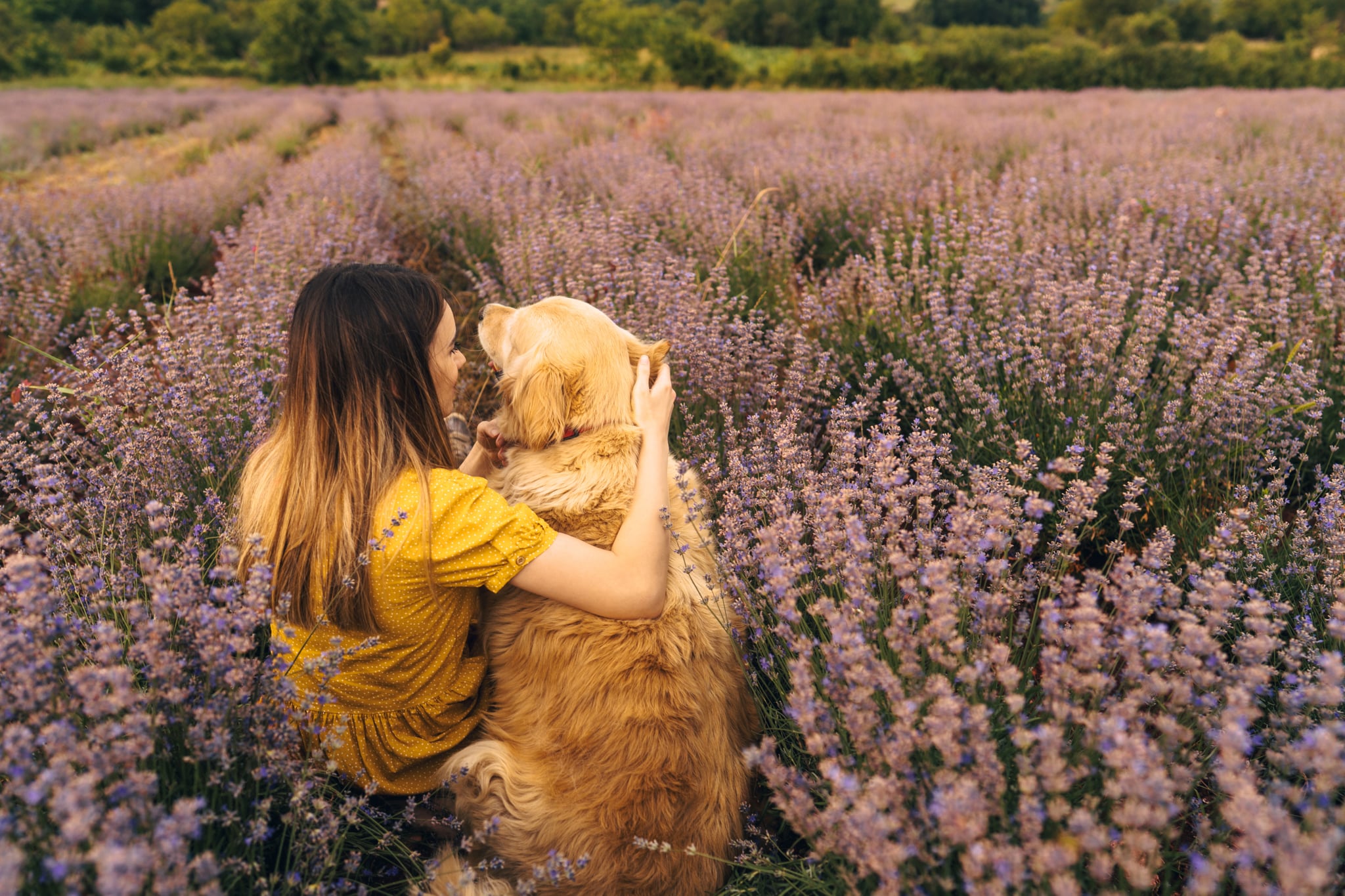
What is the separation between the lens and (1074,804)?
1.36m

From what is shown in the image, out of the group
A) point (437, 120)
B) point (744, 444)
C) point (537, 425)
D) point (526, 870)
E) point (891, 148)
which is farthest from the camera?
point (437, 120)

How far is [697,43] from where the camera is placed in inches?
948

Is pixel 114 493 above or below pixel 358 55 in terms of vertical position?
below

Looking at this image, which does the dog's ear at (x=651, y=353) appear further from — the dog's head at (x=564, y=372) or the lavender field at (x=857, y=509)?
the lavender field at (x=857, y=509)

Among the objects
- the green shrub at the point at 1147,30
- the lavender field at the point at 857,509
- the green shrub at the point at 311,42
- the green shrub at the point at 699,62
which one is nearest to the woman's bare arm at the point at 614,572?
the lavender field at the point at 857,509

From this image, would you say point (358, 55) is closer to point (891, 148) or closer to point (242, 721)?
point (891, 148)

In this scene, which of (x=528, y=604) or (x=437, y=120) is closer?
(x=528, y=604)

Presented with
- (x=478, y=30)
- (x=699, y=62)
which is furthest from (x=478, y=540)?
(x=478, y=30)

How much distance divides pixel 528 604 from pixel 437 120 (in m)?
12.8

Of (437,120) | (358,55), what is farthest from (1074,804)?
(358,55)

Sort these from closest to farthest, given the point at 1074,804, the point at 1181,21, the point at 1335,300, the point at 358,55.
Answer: the point at 1074,804 < the point at 1335,300 < the point at 358,55 < the point at 1181,21

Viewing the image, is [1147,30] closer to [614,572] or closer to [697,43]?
[697,43]

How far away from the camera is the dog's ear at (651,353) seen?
223cm

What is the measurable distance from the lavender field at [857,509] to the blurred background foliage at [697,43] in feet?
69.8
